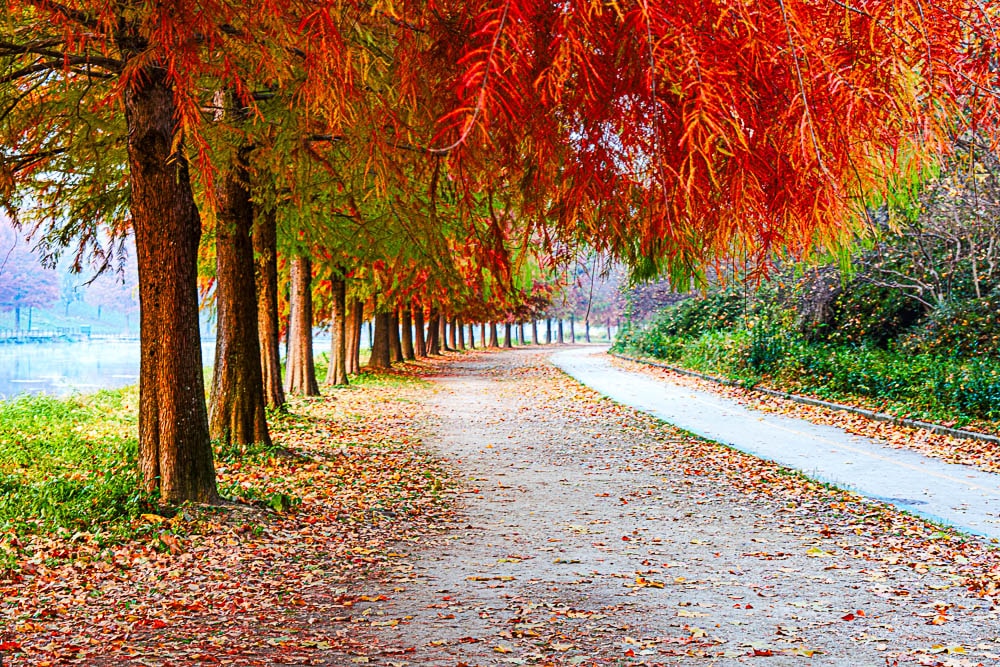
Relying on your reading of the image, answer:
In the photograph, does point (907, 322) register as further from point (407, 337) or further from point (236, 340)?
point (407, 337)

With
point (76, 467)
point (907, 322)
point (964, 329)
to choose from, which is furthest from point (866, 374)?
point (76, 467)

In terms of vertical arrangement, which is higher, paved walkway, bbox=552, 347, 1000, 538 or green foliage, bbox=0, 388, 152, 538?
green foliage, bbox=0, 388, 152, 538

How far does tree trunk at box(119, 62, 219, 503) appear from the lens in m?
9.10

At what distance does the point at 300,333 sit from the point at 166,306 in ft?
44.5

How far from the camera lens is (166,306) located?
9.27 m

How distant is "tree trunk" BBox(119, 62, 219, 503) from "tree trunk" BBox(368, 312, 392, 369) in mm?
26330

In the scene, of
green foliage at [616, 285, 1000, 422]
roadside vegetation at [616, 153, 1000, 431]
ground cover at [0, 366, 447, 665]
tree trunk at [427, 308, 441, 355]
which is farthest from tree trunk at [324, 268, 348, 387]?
tree trunk at [427, 308, 441, 355]

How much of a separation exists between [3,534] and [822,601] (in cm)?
689

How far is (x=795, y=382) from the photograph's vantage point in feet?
78.7

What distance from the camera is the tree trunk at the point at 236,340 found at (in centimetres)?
1369

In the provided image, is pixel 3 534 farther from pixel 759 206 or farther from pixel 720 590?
pixel 759 206

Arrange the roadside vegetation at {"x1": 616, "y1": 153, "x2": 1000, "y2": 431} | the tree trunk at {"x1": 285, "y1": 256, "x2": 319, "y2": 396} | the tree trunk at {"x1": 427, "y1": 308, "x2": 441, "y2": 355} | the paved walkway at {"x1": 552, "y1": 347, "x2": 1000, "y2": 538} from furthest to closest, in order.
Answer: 1. the tree trunk at {"x1": 427, "y1": 308, "x2": 441, "y2": 355}
2. the tree trunk at {"x1": 285, "y1": 256, "x2": 319, "y2": 396}
3. the roadside vegetation at {"x1": 616, "y1": 153, "x2": 1000, "y2": 431}
4. the paved walkway at {"x1": 552, "y1": 347, "x2": 1000, "y2": 538}

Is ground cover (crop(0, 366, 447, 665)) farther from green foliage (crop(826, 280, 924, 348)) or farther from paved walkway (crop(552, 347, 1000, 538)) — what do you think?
green foliage (crop(826, 280, 924, 348))

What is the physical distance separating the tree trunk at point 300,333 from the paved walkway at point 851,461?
26.4 feet
